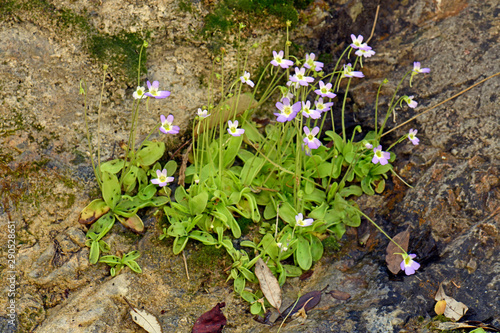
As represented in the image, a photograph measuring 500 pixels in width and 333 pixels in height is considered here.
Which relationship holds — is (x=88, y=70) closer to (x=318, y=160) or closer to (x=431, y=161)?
(x=318, y=160)

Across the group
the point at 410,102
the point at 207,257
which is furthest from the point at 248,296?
the point at 410,102

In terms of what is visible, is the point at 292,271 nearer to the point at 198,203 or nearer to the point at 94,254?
the point at 198,203

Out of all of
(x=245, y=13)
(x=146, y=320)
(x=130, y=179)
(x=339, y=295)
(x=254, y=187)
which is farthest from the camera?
(x=245, y=13)

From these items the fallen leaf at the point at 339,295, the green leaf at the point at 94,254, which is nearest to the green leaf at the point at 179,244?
the green leaf at the point at 94,254

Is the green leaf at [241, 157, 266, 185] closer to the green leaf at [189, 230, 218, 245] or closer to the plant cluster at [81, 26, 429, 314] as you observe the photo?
the plant cluster at [81, 26, 429, 314]

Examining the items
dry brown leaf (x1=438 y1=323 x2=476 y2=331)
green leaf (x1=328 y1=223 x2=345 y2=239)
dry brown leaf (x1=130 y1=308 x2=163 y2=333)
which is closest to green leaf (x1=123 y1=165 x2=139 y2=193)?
dry brown leaf (x1=130 y1=308 x2=163 y2=333)

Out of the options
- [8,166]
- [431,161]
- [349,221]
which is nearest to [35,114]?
[8,166]
